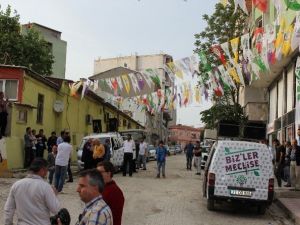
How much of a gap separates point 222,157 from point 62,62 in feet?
Answer: 160

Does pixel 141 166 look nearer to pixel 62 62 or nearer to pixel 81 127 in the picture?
pixel 81 127

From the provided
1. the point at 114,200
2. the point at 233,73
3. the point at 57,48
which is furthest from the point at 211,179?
the point at 57,48

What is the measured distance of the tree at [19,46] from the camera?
4016cm

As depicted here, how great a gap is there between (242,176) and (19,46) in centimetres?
3088

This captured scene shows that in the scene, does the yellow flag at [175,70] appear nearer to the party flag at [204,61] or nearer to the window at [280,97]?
the party flag at [204,61]

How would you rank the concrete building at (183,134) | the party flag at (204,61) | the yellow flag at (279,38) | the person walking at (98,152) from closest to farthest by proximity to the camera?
the yellow flag at (279,38) < the person walking at (98,152) < the party flag at (204,61) < the concrete building at (183,134)

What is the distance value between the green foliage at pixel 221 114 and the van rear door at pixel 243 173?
23.8 metres

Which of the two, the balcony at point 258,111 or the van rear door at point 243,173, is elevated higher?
the balcony at point 258,111

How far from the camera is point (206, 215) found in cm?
1301

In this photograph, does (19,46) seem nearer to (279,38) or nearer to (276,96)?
(276,96)

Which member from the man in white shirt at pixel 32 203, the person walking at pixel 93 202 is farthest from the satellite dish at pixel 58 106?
the person walking at pixel 93 202

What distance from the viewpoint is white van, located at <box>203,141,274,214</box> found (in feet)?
43.1

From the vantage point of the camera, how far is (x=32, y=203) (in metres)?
5.65

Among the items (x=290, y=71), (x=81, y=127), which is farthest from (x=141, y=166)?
(x=290, y=71)
